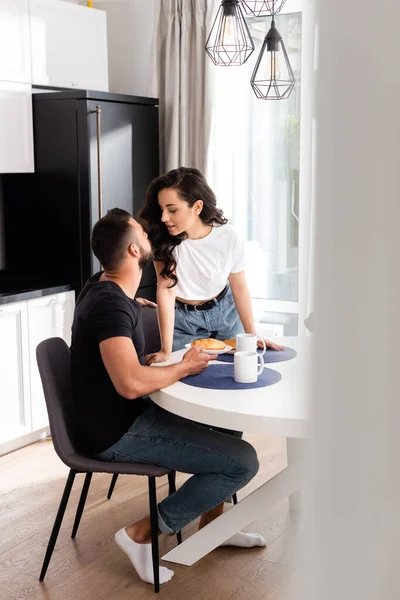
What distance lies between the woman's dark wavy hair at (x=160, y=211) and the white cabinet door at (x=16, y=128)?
1.34 meters

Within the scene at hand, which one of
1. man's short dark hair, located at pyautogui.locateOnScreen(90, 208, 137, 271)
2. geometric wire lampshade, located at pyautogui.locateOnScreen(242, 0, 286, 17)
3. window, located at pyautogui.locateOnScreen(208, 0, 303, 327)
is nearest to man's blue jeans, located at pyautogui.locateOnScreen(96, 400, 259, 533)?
man's short dark hair, located at pyautogui.locateOnScreen(90, 208, 137, 271)

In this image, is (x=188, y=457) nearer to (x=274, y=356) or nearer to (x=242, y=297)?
(x=274, y=356)

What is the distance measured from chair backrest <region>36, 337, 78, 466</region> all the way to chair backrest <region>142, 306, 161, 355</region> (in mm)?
453

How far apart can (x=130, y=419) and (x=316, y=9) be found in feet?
7.61

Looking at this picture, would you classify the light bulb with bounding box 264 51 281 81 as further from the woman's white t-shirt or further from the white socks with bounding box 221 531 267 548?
the white socks with bounding box 221 531 267 548

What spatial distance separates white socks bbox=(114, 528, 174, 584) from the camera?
2471 millimetres

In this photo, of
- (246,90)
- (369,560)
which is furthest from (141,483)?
(369,560)

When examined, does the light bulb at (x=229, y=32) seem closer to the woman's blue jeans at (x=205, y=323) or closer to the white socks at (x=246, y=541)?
the woman's blue jeans at (x=205, y=323)

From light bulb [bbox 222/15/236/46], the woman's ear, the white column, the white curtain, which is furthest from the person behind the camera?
the white curtain

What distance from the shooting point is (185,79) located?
179 inches

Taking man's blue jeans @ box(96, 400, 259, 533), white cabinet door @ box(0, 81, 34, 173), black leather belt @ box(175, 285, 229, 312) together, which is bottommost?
man's blue jeans @ box(96, 400, 259, 533)

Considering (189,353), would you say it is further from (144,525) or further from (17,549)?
(17,549)

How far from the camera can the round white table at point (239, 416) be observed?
6.42 ft

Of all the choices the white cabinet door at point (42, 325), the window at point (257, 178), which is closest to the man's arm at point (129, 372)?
the white cabinet door at point (42, 325)
